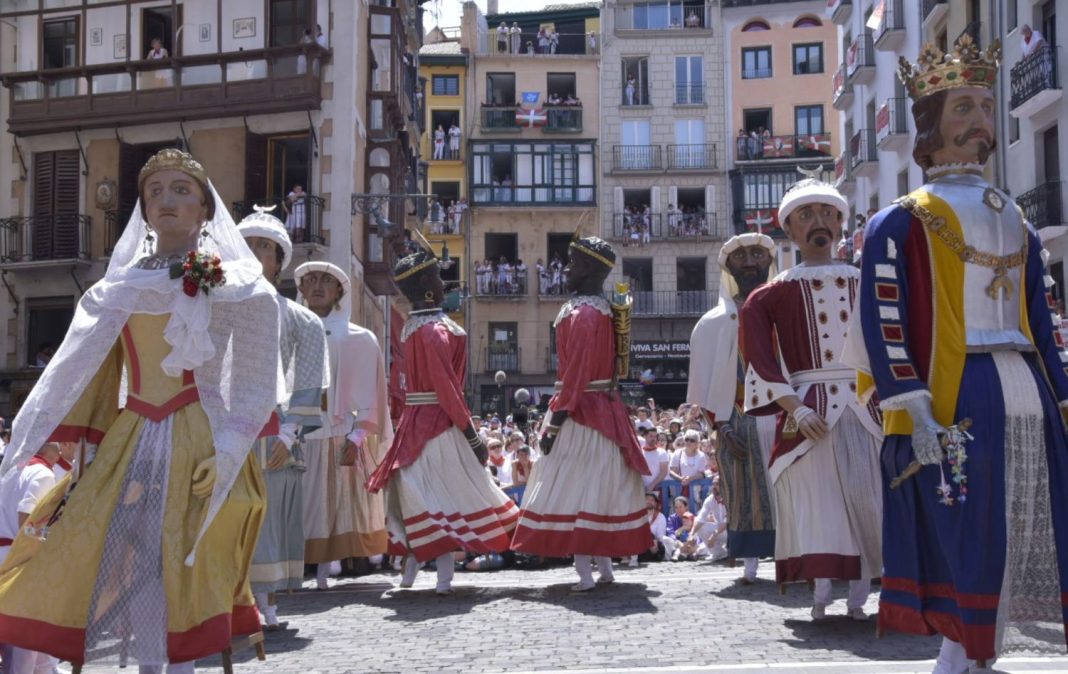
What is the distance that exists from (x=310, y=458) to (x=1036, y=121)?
76.5 ft

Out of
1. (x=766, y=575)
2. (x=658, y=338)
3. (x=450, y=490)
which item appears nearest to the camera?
(x=450, y=490)

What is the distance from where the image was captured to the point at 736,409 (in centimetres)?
1110

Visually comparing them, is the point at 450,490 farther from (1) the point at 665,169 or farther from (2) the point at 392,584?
(1) the point at 665,169

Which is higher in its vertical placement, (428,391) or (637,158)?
(637,158)

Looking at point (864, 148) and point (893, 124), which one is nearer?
point (893, 124)

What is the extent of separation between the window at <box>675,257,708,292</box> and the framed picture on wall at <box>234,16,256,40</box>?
1077 inches

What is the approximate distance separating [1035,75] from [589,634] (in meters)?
24.2

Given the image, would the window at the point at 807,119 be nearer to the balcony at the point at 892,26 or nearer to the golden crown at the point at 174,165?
the balcony at the point at 892,26

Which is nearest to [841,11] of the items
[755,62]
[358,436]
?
[755,62]

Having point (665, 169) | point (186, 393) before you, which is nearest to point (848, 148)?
point (665, 169)

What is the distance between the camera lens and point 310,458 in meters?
11.5

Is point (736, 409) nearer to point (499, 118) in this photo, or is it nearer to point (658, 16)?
point (499, 118)

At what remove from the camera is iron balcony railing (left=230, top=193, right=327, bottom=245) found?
3077cm

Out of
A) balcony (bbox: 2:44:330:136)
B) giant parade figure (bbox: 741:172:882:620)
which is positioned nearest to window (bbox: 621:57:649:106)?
balcony (bbox: 2:44:330:136)
